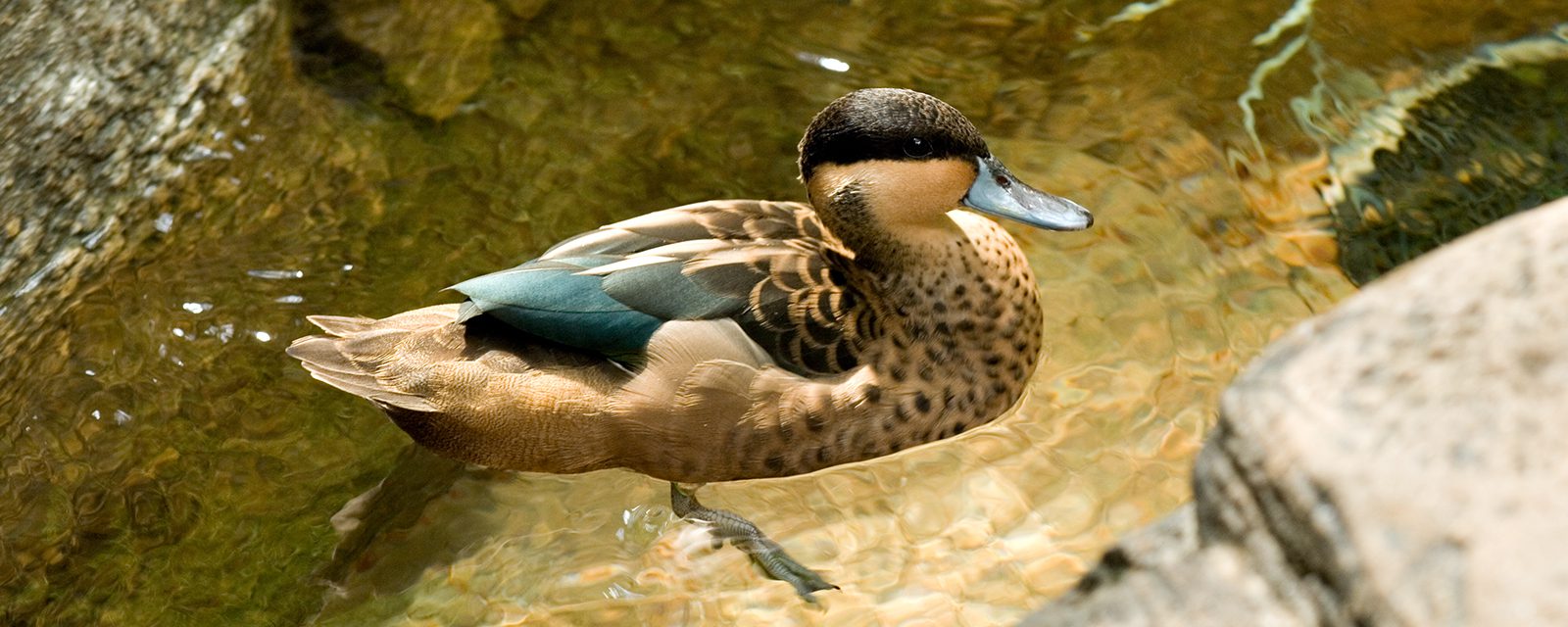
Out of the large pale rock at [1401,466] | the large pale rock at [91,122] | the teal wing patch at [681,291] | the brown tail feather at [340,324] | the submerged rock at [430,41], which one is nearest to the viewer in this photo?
the large pale rock at [1401,466]

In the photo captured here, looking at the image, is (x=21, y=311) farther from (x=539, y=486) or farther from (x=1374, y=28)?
(x=1374, y=28)

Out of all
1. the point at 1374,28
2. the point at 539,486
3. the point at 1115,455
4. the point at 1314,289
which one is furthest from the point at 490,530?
the point at 1374,28

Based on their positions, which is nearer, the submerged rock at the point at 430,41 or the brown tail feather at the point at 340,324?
the brown tail feather at the point at 340,324

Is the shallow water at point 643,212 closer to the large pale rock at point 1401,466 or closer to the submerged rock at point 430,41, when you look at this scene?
the submerged rock at point 430,41

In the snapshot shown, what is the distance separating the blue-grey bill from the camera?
3.14 m

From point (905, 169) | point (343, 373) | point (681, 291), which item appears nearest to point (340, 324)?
point (343, 373)

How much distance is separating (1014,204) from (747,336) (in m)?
0.73

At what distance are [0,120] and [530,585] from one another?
1.77 metres

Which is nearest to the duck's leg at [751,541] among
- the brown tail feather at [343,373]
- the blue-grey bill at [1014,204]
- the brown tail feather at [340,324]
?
the brown tail feather at [343,373]

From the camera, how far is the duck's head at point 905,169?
3.01m

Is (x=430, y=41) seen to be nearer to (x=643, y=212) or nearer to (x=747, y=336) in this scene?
(x=643, y=212)

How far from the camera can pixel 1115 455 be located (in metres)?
3.26

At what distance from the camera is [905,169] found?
→ 3.07 m

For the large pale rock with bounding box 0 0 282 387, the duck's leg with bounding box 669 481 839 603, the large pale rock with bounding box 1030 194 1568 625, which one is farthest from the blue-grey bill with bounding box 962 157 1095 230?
the large pale rock with bounding box 0 0 282 387
